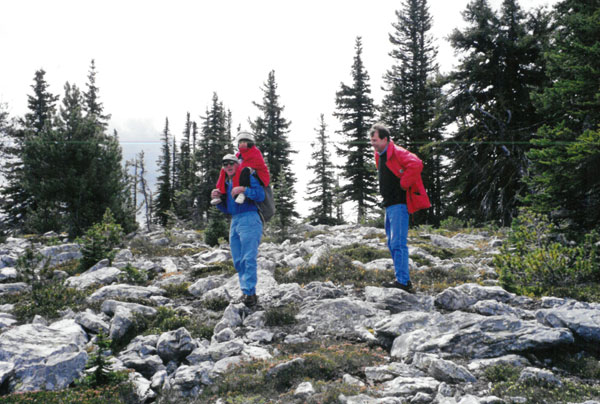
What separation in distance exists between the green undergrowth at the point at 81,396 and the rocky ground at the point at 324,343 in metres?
0.14

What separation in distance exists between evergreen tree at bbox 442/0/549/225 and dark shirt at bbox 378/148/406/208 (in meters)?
11.7

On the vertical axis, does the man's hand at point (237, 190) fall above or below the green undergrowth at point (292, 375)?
above

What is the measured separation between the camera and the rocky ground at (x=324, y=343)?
3041 mm

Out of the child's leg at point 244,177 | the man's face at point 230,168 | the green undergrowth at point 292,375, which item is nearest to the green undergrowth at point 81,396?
the green undergrowth at point 292,375

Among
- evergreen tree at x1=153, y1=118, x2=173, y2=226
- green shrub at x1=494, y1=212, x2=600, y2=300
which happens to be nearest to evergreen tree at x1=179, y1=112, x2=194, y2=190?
evergreen tree at x1=153, y1=118, x2=173, y2=226

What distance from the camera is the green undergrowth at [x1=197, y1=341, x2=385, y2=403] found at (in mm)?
3066

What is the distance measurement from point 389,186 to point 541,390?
313 centimetres

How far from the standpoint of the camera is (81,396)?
3041 millimetres

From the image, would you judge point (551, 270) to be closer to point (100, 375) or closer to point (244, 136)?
point (244, 136)

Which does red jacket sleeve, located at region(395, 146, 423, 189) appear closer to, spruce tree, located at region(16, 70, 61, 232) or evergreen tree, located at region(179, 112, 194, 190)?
spruce tree, located at region(16, 70, 61, 232)

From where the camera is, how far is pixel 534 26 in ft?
50.4

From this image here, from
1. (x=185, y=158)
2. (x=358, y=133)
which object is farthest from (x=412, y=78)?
(x=185, y=158)

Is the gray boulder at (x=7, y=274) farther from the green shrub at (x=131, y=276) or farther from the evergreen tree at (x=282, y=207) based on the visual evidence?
the evergreen tree at (x=282, y=207)

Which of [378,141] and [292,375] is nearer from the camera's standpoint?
[292,375]
